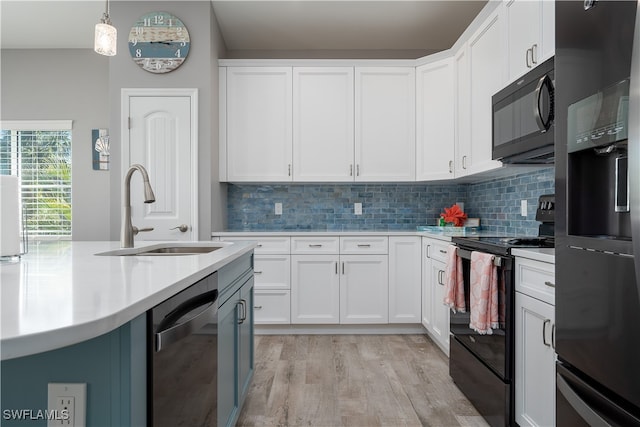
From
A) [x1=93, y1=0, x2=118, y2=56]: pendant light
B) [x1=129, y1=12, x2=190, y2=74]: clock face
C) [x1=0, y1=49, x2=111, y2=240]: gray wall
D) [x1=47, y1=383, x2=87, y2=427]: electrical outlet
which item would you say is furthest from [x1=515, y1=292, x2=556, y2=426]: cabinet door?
[x1=0, y1=49, x2=111, y2=240]: gray wall

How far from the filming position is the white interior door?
337 centimetres

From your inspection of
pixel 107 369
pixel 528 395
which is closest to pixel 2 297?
pixel 107 369

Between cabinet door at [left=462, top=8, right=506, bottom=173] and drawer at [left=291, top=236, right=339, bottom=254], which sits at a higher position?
cabinet door at [left=462, top=8, right=506, bottom=173]

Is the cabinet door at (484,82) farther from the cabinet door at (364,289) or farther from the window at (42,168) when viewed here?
the window at (42,168)

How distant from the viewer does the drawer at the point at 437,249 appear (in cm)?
286

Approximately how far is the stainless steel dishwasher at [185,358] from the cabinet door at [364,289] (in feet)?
7.08

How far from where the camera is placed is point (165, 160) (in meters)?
3.39

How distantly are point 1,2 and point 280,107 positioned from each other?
2.60 metres

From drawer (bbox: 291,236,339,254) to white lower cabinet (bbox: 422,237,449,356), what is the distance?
2.58ft

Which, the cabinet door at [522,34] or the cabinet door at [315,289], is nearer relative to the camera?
the cabinet door at [522,34]

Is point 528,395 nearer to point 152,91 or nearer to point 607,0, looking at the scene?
point 607,0

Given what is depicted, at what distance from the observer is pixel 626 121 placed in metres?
0.86

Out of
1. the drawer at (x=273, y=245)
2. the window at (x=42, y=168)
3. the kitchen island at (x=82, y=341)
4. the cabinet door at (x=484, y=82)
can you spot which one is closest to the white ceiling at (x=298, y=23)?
the cabinet door at (x=484, y=82)

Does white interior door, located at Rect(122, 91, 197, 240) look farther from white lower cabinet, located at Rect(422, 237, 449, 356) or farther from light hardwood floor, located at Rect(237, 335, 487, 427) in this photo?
white lower cabinet, located at Rect(422, 237, 449, 356)
